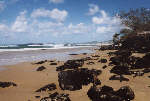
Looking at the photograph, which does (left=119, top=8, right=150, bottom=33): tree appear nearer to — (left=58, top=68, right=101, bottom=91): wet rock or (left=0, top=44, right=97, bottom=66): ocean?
(left=0, top=44, right=97, bottom=66): ocean

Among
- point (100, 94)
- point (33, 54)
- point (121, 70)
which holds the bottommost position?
point (33, 54)

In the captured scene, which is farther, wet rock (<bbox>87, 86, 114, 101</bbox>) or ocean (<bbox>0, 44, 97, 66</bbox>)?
ocean (<bbox>0, 44, 97, 66</bbox>)

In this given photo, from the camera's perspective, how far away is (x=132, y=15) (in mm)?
32344

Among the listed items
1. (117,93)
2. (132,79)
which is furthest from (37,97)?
(132,79)

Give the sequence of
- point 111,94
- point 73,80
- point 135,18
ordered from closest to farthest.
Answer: point 111,94, point 73,80, point 135,18

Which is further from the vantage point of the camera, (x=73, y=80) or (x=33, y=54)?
(x=33, y=54)

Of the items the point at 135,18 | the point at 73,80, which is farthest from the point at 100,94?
the point at 135,18

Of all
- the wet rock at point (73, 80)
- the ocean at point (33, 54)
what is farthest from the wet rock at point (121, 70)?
the ocean at point (33, 54)

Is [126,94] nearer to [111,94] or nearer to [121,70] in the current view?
[111,94]

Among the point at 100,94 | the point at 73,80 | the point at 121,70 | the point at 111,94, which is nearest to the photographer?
the point at 111,94

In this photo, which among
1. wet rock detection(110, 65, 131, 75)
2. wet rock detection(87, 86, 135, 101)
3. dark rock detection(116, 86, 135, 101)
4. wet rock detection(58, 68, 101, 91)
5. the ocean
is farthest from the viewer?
the ocean

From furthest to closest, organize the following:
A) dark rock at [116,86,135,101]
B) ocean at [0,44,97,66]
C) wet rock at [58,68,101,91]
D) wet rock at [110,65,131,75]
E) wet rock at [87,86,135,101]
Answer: ocean at [0,44,97,66]
wet rock at [110,65,131,75]
wet rock at [58,68,101,91]
dark rock at [116,86,135,101]
wet rock at [87,86,135,101]

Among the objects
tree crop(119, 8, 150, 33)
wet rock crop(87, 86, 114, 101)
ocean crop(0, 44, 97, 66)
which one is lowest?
ocean crop(0, 44, 97, 66)

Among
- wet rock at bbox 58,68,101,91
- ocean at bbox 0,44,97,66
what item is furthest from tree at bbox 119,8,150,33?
wet rock at bbox 58,68,101,91
